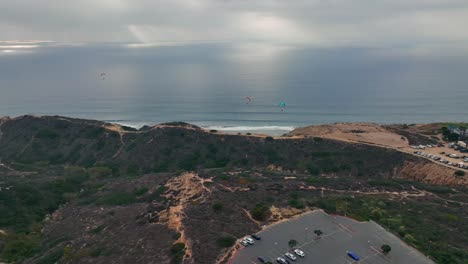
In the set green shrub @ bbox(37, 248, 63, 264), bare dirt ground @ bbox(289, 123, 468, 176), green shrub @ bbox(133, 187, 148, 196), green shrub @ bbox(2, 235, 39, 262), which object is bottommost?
green shrub @ bbox(2, 235, 39, 262)

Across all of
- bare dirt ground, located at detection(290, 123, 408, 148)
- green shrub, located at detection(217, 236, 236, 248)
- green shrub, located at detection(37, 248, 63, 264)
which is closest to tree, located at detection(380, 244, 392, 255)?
green shrub, located at detection(217, 236, 236, 248)

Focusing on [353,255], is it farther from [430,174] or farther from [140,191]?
[430,174]

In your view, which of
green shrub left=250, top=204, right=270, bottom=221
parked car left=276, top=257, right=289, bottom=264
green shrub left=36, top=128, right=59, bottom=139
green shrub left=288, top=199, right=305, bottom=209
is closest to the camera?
parked car left=276, top=257, right=289, bottom=264

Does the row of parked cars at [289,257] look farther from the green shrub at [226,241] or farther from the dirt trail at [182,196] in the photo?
the dirt trail at [182,196]

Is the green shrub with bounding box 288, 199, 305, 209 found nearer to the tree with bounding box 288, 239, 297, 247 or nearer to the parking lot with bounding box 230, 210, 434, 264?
the parking lot with bounding box 230, 210, 434, 264

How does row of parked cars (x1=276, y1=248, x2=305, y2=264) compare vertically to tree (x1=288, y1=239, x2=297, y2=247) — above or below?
below
